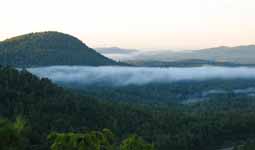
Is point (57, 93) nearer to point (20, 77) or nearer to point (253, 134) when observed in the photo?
point (20, 77)

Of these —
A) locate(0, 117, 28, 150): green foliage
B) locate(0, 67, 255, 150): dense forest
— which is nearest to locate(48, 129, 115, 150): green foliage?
locate(0, 117, 28, 150): green foliage

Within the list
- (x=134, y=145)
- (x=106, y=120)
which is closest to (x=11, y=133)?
(x=134, y=145)

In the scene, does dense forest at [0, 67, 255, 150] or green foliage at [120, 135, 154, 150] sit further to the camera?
dense forest at [0, 67, 255, 150]

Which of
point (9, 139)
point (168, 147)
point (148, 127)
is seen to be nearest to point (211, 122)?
point (148, 127)

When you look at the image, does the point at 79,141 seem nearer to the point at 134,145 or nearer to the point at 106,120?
the point at 134,145

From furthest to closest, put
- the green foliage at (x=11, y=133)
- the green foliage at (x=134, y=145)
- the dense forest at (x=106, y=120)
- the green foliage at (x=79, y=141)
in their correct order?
1. the dense forest at (x=106, y=120)
2. the green foliage at (x=134, y=145)
3. the green foliage at (x=11, y=133)
4. the green foliage at (x=79, y=141)

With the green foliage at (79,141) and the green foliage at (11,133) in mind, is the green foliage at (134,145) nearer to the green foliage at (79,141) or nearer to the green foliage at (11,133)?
the green foliage at (79,141)

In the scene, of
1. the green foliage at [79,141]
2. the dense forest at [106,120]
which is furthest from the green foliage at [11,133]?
the dense forest at [106,120]

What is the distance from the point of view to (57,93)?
14612 centimetres

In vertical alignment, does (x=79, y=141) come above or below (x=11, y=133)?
below

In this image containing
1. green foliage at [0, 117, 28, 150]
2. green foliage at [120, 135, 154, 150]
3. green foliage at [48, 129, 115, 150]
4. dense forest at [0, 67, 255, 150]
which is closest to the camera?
green foliage at [48, 129, 115, 150]

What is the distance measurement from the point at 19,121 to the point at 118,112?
127015 mm

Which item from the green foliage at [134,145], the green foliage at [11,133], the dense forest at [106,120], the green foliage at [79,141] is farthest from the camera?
the dense forest at [106,120]

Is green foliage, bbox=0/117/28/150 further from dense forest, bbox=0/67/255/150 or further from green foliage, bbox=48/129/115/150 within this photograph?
dense forest, bbox=0/67/255/150
